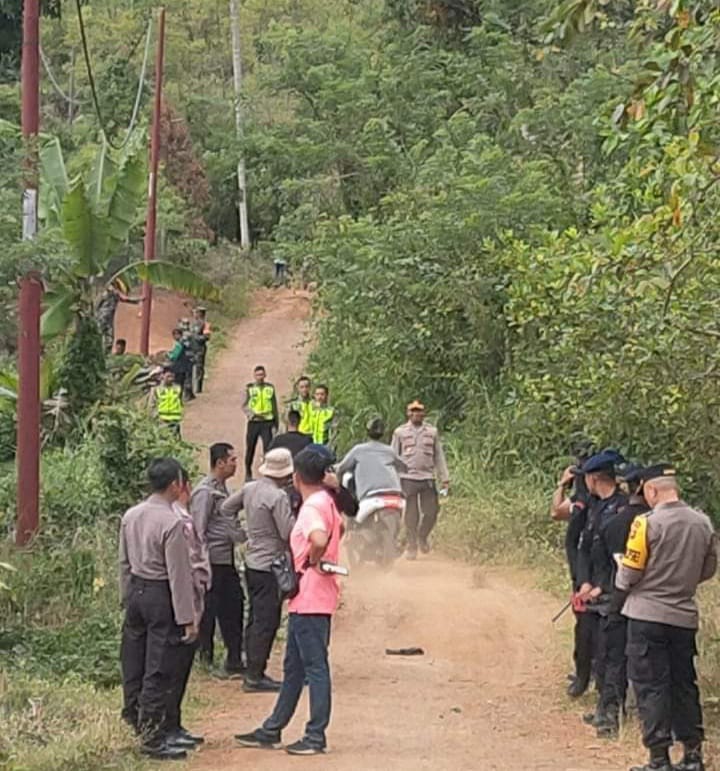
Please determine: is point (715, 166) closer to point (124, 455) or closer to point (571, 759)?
point (571, 759)

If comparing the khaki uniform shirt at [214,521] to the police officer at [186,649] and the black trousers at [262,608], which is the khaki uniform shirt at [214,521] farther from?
the police officer at [186,649]

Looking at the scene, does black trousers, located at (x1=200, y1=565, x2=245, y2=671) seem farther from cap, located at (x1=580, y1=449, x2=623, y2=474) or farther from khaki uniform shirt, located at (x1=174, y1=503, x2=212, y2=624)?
cap, located at (x1=580, y1=449, x2=623, y2=474)

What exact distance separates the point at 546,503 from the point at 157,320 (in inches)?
948

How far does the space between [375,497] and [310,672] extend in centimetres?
628

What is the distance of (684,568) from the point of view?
8328 mm

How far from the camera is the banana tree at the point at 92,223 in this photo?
58.9 feet

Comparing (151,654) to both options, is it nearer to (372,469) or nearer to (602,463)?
(602,463)

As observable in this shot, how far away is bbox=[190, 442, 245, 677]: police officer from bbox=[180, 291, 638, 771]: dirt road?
0.38 metres

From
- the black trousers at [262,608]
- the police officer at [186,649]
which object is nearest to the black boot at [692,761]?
the police officer at [186,649]

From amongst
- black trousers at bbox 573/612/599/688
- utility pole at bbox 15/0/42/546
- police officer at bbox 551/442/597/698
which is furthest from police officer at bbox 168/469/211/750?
utility pole at bbox 15/0/42/546

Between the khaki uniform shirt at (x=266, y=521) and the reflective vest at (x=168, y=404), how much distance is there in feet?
40.2

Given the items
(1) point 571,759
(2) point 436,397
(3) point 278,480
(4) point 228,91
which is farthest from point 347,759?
(4) point 228,91

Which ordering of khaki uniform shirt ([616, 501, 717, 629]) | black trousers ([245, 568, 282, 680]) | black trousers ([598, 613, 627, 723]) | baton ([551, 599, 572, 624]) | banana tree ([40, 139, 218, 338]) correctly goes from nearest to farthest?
khaki uniform shirt ([616, 501, 717, 629]) → black trousers ([598, 613, 627, 723]) → black trousers ([245, 568, 282, 680]) → baton ([551, 599, 572, 624]) → banana tree ([40, 139, 218, 338])

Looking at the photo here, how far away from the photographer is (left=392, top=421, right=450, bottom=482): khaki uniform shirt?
16.2m
